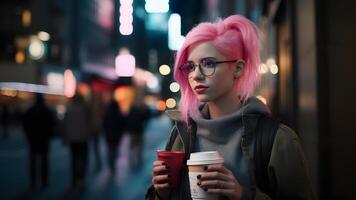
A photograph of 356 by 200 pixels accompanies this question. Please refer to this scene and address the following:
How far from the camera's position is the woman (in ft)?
6.68

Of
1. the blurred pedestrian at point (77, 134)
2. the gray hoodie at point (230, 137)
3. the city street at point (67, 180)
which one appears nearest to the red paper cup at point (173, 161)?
the gray hoodie at point (230, 137)

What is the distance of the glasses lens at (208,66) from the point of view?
2.28 m

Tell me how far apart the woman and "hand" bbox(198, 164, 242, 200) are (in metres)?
0.10

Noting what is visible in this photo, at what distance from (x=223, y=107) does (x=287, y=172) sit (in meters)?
0.47

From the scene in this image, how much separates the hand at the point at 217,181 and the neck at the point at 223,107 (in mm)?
478

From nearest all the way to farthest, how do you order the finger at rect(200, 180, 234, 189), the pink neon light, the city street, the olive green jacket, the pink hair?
A: the finger at rect(200, 180, 234, 189) < the olive green jacket < the pink hair < the city street < the pink neon light

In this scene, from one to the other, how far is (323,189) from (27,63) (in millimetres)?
38541

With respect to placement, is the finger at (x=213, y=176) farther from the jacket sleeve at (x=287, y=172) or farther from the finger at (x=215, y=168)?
the jacket sleeve at (x=287, y=172)

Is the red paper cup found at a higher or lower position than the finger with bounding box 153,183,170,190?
higher

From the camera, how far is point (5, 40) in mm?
43875

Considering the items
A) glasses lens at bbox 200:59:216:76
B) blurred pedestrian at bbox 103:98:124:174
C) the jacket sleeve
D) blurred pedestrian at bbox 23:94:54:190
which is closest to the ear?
glasses lens at bbox 200:59:216:76

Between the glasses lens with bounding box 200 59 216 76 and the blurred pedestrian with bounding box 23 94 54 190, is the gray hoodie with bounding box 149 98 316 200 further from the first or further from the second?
the blurred pedestrian with bounding box 23 94 54 190

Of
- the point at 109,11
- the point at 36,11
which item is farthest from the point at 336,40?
the point at 109,11

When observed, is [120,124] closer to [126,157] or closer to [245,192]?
[126,157]
